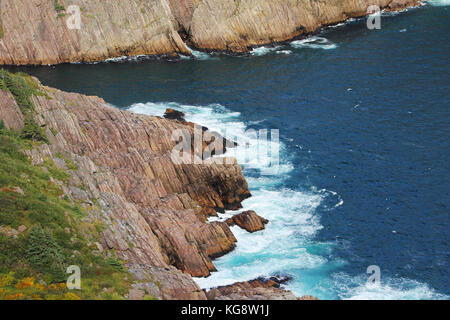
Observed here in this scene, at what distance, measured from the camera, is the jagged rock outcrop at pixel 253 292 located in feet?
188

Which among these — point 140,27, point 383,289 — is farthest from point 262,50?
point 383,289

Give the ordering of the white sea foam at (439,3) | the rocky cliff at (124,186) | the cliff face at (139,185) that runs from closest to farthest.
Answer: the rocky cliff at (124,186)
the cliff face at (139,185)
the white sea foam at (439,3)

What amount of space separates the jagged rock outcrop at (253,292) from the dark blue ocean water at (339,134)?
7.49 ft

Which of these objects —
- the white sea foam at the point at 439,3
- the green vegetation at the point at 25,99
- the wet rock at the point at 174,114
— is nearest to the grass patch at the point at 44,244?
the green vegetation at the point at 25,99

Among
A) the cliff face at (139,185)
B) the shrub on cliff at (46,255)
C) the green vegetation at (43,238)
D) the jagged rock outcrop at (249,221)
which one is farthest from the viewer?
the jagged rock outcrop at (249,221)

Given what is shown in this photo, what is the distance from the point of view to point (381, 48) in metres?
127

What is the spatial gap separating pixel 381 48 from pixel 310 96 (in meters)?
26.1

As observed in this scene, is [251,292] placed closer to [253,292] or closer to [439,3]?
[253,292]

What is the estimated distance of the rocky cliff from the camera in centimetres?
5572

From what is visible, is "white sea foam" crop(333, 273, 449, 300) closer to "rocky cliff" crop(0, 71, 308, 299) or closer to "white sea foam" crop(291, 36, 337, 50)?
"rocky cliff" crop(0, 71, 308, 299)

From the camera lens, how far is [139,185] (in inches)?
2854

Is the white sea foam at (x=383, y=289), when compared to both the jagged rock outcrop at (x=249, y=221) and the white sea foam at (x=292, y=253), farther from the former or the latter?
the jagged rock outcrop at (x=249, y=221)

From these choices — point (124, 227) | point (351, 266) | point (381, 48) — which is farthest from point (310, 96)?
point (124, 227)

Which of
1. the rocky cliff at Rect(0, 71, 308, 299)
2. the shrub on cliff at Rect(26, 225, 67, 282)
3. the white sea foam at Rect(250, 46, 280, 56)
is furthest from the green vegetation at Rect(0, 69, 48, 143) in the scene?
the white sea foam at Rect(250, 46, 280, 56)
